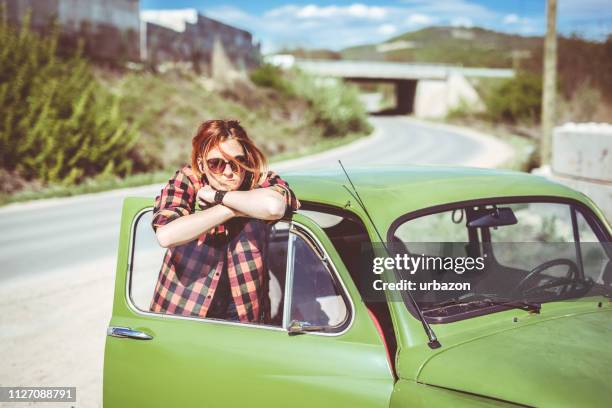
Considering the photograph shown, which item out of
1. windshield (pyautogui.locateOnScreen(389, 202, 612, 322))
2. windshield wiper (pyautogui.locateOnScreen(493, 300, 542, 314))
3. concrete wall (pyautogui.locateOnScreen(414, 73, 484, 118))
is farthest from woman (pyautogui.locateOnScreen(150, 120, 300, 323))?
concrete wall (pyautogui.locateOnScreen(414, 73, 484, 118))

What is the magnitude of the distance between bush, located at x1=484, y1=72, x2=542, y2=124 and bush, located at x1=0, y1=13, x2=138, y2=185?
40.7 m

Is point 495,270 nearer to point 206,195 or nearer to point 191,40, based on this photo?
point 206,195

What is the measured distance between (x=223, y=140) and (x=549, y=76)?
17686mm

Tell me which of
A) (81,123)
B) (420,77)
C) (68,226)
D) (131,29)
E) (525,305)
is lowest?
(68,226)

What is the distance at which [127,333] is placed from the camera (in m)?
2.88

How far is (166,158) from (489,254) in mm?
27755

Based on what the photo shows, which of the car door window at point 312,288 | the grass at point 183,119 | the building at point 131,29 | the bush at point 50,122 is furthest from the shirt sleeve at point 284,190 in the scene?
the building at point 131,29

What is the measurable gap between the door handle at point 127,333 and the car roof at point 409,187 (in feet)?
2.99

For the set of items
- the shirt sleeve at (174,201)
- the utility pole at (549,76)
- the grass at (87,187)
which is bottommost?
the grass at (87,187)

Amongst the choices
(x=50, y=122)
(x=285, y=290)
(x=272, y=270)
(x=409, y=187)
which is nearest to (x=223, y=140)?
(x=285, y=290)

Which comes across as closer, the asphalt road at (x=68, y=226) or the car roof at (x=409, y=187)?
the car roof at (x=409, y=187)

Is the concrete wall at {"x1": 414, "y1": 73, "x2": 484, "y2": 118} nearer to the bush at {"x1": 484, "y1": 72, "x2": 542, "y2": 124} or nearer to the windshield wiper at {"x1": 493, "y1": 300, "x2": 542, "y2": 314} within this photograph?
the bush at {"x1": 484, "y1": 72, "x2": 542, "y2": 124}

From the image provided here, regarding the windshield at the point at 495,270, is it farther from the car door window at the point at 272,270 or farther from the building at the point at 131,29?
the building at the point at 131,29

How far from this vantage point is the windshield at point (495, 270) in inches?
103
